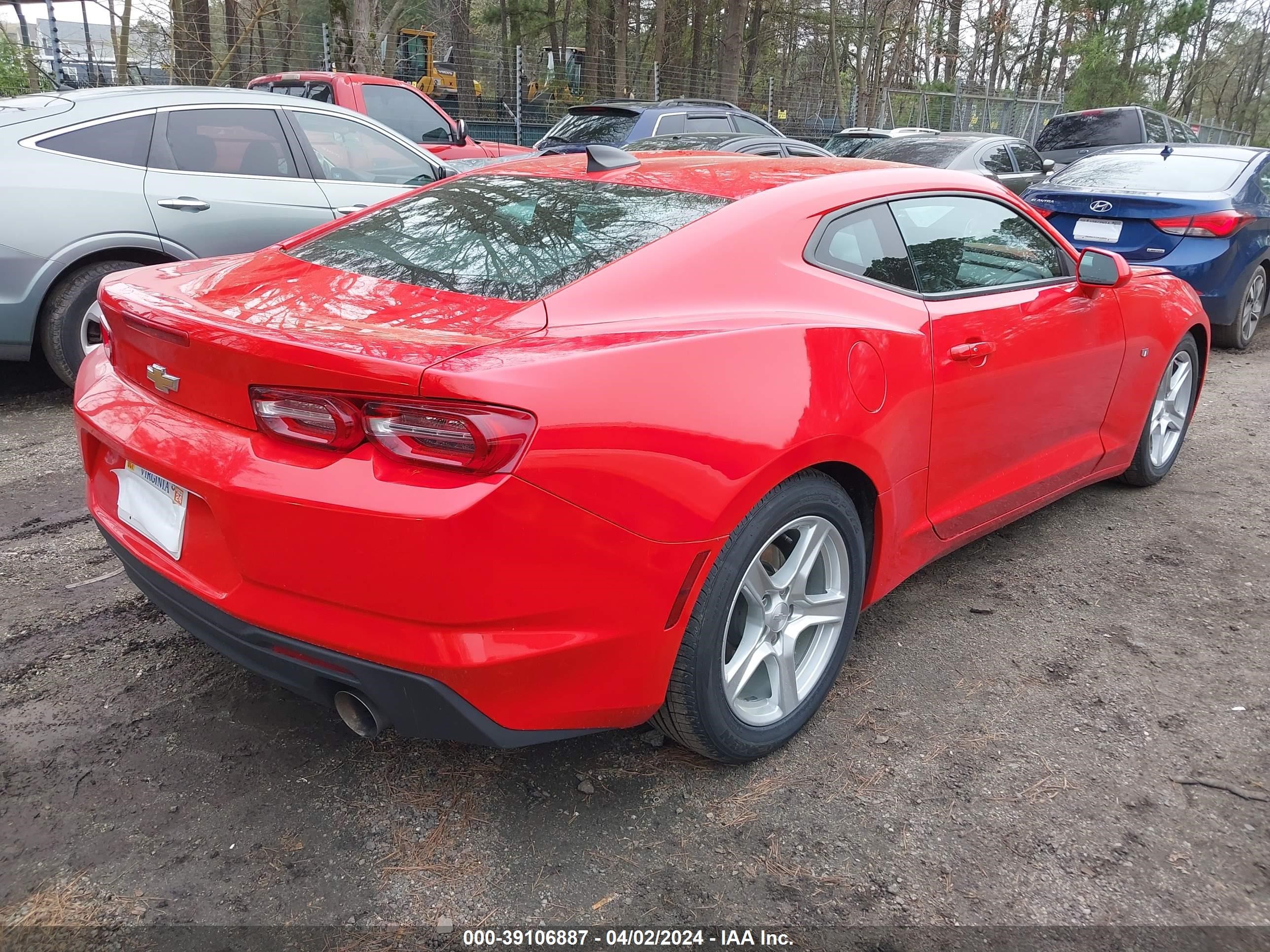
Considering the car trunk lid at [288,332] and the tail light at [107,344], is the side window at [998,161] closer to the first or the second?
the car trunk lid at [288,332]

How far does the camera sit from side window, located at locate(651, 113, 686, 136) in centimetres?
1033

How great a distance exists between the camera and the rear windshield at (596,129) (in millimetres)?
10594

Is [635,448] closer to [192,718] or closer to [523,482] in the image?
[523,482]

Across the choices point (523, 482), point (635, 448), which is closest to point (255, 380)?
point (523, 482)

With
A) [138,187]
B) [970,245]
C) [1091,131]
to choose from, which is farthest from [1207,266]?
A: [1091,131]

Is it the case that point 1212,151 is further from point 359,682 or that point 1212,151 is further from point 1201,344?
point 359,682

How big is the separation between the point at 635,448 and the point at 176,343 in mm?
1039

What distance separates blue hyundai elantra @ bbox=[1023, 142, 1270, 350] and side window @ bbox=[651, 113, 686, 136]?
4231mm

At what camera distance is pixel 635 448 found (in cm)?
194

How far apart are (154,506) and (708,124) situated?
9768 mm

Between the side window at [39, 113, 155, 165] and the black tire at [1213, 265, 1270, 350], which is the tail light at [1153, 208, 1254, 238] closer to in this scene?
the black tire at [1213, 265, 1270, 350]

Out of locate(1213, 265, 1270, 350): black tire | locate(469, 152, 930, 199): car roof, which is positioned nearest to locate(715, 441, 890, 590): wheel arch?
locate(469, 152, 930, 199): car roof

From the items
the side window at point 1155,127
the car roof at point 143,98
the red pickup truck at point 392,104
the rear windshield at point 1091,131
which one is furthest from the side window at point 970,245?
the side window at point 1155,127

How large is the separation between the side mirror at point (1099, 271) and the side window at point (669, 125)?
7.37m
